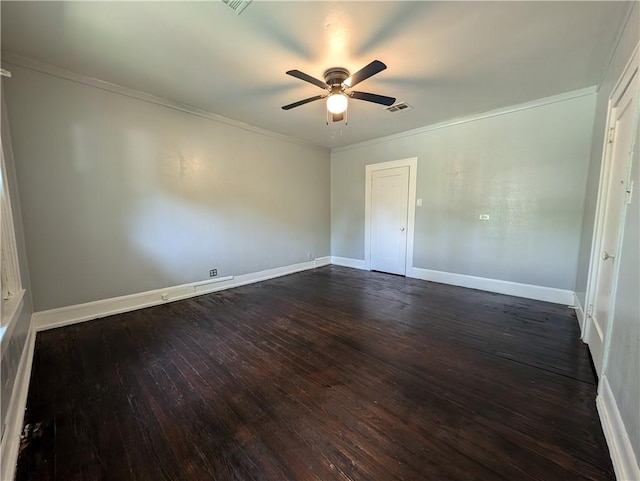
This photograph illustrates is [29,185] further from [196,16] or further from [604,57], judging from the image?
[604,57]

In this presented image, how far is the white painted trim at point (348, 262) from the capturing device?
5695mm

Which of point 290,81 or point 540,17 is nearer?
point 540,17

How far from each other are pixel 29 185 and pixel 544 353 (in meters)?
5.26

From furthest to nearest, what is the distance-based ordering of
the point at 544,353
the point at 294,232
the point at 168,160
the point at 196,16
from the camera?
1. the point at 294,232
2. the point at 168,160
3. the point at 544,353
4. the point at 196,16

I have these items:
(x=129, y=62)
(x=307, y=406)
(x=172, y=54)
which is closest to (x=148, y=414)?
(x=307, y=406)

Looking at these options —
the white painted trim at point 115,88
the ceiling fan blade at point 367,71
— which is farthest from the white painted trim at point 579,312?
the white painted trim at point 115,88

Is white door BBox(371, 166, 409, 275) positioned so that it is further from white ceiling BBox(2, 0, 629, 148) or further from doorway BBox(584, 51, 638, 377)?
doorway BBox(584, 51, 638, 377)

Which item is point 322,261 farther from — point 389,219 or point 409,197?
point 409,197

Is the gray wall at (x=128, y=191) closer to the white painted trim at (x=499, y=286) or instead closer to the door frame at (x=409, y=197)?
the door frame at (x=409, y=197)

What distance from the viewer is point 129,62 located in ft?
8.35

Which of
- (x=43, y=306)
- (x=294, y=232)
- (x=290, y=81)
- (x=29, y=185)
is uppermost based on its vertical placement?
(x=290, y=81)

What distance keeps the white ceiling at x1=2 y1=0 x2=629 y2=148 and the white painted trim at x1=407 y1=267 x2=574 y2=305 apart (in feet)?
8.46

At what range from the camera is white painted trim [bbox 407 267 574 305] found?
11.4 ft

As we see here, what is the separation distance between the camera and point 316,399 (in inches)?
69.5
